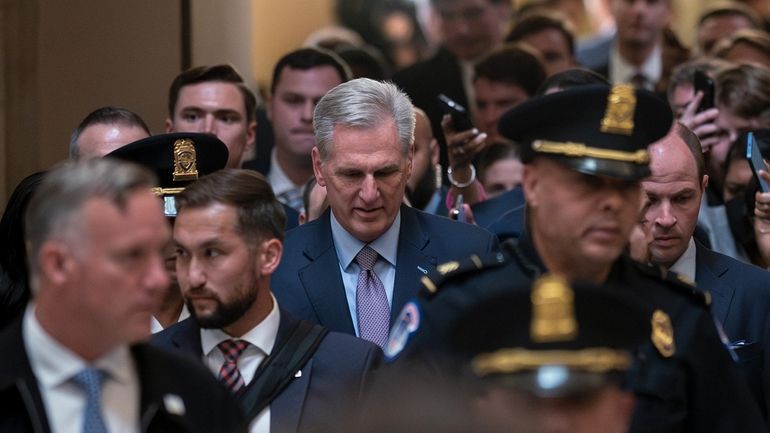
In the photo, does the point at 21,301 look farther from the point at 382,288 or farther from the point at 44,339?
the point at 44,339

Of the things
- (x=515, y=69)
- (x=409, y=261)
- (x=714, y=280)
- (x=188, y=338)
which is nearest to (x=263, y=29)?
(x=515, y=69)

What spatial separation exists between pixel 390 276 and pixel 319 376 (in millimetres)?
895

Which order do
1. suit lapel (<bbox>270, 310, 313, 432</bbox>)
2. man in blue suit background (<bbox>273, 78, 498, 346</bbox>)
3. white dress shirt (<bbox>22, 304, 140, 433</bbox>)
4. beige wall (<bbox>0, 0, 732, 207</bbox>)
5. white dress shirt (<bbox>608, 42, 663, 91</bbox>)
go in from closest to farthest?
white dress shirt (<bbox>22, 304, 140, 433</bbox>), suit lapel (<bbox>270, 310, 313, 432</bbox>), man in blue suit background (<bbox>273, 78, 498, 346</bbox>), beige wall (<bbox>0, 0, 732, 207</bbox>), white dress shirt (<bbox>608, 42, 663, 91</bbox>)

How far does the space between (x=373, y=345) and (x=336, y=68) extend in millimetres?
3235

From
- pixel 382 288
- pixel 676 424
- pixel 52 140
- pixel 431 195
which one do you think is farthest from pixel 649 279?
pixel 52 140

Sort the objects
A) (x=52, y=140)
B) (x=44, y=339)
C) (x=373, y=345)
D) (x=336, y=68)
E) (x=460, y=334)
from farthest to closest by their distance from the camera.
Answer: (x=336, y=68) → (x=52, y=140) → (x=373, y=345) → (x=44, y=339) → (x=460, y=334)

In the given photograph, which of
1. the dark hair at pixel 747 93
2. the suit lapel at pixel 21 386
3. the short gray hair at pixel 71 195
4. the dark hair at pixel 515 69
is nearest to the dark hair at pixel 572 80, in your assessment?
the dark hair at pixel 747 93

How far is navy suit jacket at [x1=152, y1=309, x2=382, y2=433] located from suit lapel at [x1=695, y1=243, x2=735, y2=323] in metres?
1.32

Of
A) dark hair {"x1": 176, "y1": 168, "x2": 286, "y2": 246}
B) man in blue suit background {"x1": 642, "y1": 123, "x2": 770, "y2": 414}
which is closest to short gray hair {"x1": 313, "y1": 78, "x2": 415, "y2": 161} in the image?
dark hair {"x1": 176, "y1": 168, "x2": 286, "y2": 246}

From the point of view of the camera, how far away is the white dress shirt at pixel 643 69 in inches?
405

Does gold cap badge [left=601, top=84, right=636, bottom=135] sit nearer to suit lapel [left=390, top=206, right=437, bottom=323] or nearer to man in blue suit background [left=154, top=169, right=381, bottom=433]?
man in blue suit background [left=154, top=169, right=381, bottom=433]

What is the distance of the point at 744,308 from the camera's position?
5.76 metres

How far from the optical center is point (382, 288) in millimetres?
5953

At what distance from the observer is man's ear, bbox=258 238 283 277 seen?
524 centimetres
